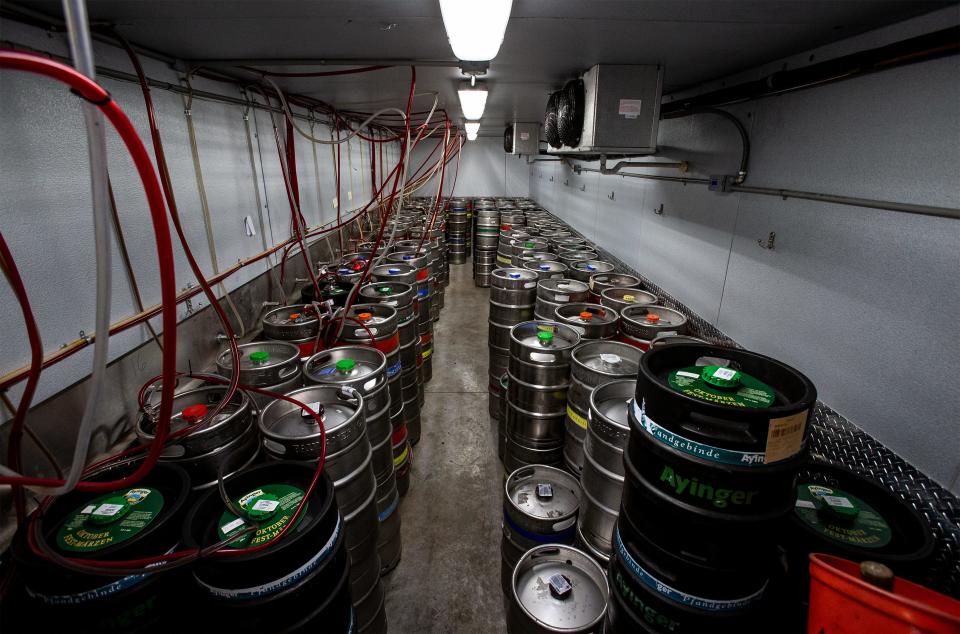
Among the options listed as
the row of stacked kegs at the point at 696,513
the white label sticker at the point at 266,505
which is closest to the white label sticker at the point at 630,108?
the row of stacked kegs at the point at 696,513

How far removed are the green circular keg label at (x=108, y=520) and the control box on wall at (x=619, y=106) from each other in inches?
96.1

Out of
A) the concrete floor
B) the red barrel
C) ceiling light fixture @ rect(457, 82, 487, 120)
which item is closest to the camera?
the red barrel

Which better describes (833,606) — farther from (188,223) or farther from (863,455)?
(188,223)

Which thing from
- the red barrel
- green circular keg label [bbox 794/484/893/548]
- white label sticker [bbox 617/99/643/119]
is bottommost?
green circular keg label [bbox 794/484/893/548]

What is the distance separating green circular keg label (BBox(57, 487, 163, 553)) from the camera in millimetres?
971

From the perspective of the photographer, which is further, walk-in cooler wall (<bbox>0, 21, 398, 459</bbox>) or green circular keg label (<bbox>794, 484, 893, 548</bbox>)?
walk-in cooler wall (<bbox>0, 21, 398, 459</bbox>)

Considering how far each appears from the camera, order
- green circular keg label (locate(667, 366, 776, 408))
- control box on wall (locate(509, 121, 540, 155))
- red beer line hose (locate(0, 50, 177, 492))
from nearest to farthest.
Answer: red beer line hose (locate(0, 50, 177, 492)), green circular keg label (locate(667, 366, 776, 408)), control box on wall (locate(509, 121, 540, 155))

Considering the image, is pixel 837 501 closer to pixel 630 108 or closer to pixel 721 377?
pixel 721 377

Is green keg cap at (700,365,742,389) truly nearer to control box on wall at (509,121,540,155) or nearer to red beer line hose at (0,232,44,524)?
red beer line hose at (0,232,44,524)

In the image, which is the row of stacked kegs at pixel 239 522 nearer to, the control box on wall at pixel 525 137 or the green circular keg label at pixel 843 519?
the green circular keg label at pixel 843 519

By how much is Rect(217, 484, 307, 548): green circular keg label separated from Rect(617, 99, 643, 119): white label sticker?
237 cm

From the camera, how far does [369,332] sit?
2146mm

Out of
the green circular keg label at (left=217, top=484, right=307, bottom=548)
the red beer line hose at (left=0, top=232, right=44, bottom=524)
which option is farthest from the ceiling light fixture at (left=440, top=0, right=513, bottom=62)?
the green circular keg label at (left=217, top=484, right=307, bottom=548)

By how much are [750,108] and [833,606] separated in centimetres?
226
